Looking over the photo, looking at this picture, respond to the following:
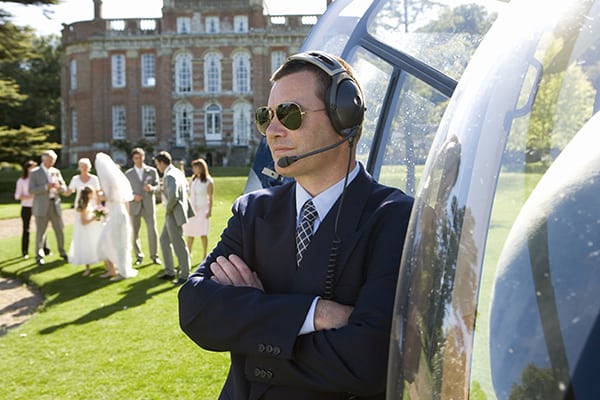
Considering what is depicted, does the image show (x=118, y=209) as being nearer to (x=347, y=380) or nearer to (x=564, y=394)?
(x=347, y=380)

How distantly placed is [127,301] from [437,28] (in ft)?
23.0

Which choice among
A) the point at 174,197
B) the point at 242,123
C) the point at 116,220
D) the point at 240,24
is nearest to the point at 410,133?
the point at 174,197

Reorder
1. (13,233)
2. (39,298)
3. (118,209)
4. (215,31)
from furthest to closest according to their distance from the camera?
(215,31) → (13,233) → (118,209) → (39,298)

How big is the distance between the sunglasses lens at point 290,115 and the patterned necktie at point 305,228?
252mm

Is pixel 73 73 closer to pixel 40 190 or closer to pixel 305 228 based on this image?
pixel 40 190

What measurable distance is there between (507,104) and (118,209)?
9901mm

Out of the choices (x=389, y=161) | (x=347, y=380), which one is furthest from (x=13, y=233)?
(x=347, y=380)

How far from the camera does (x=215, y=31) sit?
56.6m

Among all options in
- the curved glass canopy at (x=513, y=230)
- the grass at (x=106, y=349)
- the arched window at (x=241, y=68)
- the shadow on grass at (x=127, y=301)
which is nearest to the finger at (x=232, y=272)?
the curved glass canopy at (x=513, y=230)

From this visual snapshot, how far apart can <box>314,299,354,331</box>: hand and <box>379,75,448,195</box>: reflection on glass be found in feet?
4.68

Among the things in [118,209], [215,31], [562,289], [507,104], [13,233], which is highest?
[215,31]

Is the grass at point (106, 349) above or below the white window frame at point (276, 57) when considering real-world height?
below

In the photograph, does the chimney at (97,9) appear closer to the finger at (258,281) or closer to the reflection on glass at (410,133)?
the reflection on glass at (410,133)

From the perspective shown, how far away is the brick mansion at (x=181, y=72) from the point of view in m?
55.5
